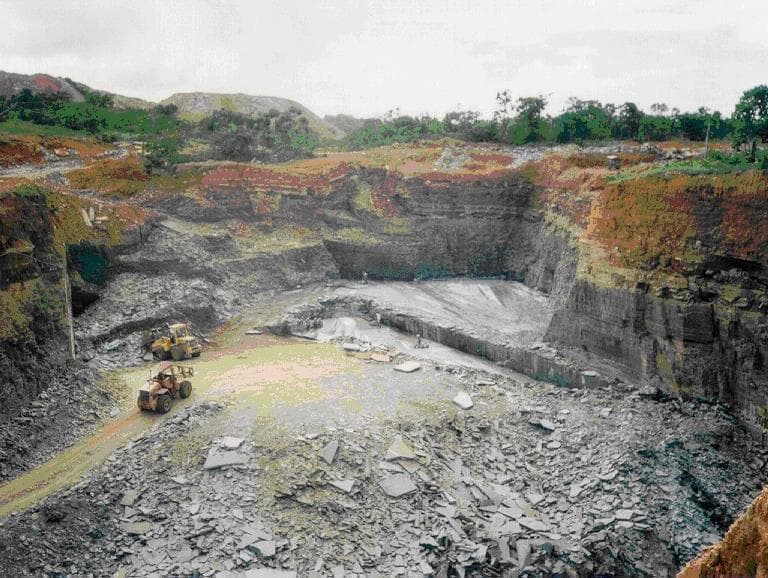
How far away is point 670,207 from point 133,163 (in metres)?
28.8

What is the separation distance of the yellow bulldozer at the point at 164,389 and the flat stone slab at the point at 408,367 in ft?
24.1


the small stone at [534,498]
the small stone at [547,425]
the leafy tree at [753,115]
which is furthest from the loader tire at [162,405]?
the leafy tree at [753,115]

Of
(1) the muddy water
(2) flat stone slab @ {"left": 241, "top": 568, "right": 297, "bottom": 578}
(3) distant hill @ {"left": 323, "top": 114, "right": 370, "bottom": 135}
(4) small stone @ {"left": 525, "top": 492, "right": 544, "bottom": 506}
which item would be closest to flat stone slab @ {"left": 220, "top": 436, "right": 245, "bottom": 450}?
(1) the muddy water

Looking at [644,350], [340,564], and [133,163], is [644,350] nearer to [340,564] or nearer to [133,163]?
[340,564]

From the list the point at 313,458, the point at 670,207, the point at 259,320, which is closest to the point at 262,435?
the point at 313,458

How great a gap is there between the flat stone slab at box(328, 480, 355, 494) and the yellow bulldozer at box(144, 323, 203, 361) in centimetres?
990

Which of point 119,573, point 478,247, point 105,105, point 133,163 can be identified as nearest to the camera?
point 119,573

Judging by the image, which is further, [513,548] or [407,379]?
[407,379]

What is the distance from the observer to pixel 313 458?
13750mm

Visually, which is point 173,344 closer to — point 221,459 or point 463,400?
point 221,459

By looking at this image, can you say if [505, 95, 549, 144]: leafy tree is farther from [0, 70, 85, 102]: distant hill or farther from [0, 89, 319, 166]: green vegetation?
[0, 70, 85, 102]: distant hill

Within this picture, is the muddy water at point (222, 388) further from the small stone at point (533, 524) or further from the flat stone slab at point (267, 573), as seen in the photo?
the small stone at point (533, 524)

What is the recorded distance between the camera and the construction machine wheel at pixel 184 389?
16.3 metres

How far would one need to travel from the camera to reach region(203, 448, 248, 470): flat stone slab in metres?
13.4
